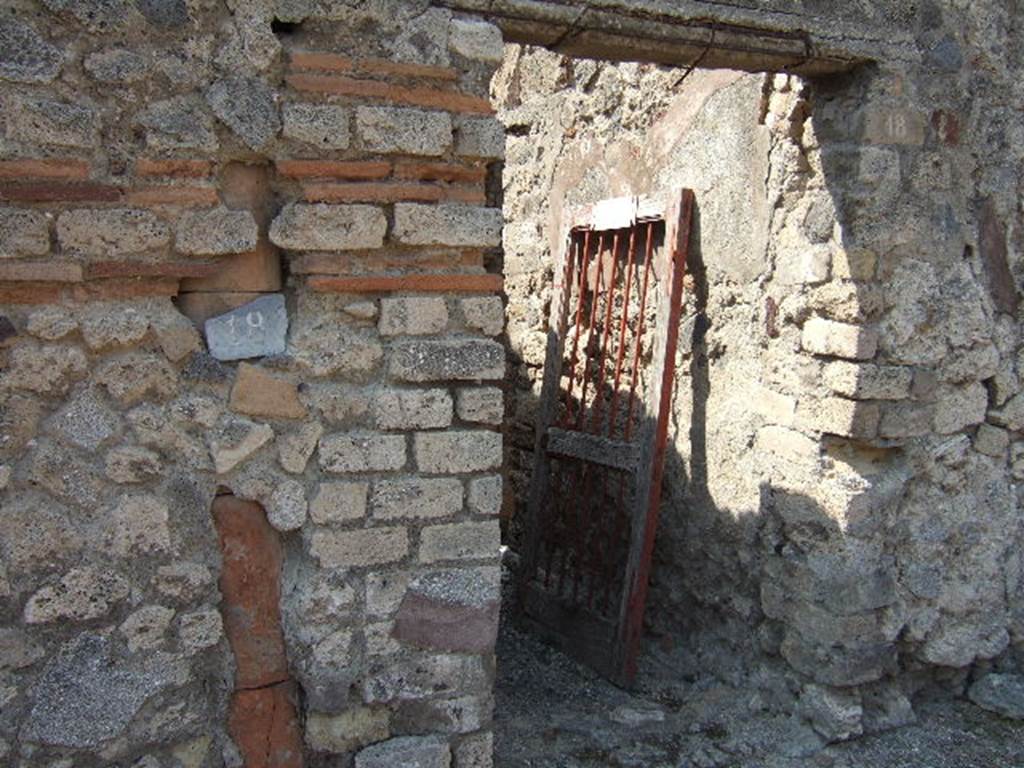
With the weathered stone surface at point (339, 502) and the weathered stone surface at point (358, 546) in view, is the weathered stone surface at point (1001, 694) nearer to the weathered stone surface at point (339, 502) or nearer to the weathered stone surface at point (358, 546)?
the weathered stone surface at point (358, 546)

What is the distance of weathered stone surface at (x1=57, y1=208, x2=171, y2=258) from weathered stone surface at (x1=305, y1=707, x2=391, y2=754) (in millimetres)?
1244

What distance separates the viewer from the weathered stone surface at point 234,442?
2389 millimetres

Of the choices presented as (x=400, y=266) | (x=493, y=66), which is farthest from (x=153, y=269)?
(x=493, y=66)

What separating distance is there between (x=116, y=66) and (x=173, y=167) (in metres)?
0.24

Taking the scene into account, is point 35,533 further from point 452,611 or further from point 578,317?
point 578,317

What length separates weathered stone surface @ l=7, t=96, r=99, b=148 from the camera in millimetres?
2143

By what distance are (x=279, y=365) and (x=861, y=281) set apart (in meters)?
1.93

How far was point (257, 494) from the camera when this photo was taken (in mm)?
2436

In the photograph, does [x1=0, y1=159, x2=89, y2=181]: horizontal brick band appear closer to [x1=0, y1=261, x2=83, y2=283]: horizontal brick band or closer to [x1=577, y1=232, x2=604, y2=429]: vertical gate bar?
[x1=0, y1=261, x2=83, y2=283]: horizontal brick band

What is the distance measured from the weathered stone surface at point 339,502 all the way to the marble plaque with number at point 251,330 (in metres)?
0.37

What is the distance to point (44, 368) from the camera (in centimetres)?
223

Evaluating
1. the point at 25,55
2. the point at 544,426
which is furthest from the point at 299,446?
the point at 544,426

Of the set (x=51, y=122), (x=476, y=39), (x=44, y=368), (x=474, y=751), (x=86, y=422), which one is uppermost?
(x=476, y=39)

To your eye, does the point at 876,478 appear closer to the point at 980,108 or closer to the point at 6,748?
the point at 980,108
